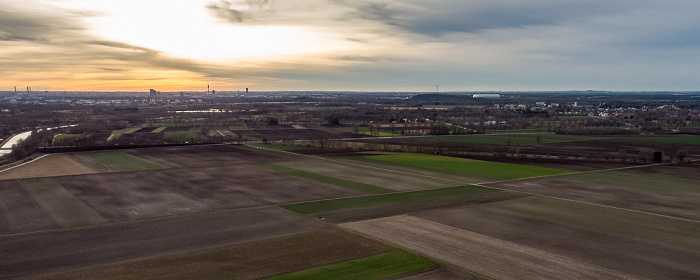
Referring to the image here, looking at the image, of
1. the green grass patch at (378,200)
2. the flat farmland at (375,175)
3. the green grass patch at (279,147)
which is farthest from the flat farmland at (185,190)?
the green grass patch at (279,147)

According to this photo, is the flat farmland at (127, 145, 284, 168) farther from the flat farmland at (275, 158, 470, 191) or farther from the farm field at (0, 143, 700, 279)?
the flat farmland at (275, 158, 470, 191)

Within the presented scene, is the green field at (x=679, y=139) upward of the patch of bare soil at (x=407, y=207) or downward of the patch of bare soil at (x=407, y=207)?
upward

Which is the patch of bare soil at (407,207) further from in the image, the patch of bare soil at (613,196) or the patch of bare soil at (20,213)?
the patch of bare soil at (20,213)

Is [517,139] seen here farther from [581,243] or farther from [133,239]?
[133,239]

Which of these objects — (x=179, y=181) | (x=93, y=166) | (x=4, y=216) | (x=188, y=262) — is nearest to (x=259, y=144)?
(x=93, y=166)

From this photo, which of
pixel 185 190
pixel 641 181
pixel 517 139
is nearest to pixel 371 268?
pixel 185 190

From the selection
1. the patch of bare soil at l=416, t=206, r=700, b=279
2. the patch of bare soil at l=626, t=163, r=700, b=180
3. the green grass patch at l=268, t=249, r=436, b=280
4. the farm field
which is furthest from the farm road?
the patch of bare soil at l=626, t=163, r=700, b=180
